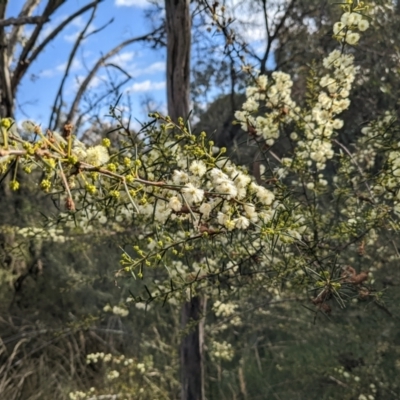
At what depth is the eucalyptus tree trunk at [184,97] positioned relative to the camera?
2.53m

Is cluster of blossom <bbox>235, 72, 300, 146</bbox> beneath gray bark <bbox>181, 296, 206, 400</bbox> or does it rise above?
above

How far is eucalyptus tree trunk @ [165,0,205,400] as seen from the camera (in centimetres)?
253

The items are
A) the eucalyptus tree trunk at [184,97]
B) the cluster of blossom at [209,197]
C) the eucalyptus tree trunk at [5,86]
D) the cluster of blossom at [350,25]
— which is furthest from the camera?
the eucalyptus tree trunk at [5,86]

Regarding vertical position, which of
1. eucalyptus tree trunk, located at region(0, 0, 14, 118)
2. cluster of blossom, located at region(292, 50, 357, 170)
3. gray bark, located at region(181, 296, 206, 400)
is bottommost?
gray bark, located at region(181, 296, 206, 400)

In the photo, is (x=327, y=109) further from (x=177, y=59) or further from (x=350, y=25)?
(x=177, y=59)

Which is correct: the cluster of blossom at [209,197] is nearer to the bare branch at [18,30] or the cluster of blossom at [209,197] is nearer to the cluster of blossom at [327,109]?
the cluster of blossom at [327,109]

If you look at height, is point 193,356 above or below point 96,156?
below

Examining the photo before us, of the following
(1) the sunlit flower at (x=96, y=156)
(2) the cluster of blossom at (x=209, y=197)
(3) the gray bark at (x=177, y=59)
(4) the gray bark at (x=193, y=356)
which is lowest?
(4) the gray bark at (x=193, y=356)

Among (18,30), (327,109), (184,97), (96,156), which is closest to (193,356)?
(184,97)

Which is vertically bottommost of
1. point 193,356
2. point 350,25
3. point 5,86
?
point 193,356

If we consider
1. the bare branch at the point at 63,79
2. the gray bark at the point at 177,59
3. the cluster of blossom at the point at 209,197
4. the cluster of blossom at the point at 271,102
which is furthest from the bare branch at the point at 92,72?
the cluster of blossom at the point at 209,197

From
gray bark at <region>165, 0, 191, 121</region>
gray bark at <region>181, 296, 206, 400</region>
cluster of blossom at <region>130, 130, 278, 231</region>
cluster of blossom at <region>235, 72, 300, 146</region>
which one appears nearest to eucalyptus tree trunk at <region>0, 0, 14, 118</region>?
gray bark at <region>165, 0, 191, 121</region>

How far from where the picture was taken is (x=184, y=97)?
2605 millimetres

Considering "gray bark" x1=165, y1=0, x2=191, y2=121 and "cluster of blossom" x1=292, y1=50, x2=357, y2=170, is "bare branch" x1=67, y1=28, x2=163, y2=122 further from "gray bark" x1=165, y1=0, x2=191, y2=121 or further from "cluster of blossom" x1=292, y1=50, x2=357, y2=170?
"cluster of blossom" x1=292, y1=50, x2=357, y2=170
